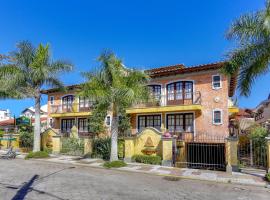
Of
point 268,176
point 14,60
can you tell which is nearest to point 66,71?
point 14,60

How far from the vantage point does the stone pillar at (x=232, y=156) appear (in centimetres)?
1329

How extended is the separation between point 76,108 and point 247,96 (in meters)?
21.5

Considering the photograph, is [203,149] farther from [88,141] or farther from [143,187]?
[143,187]

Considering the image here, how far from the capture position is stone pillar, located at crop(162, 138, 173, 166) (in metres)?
15.4

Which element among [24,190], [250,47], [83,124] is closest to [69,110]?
[83,124]

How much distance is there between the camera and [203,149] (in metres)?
19.3

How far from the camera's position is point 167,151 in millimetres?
15500

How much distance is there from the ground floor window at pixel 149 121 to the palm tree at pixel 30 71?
9113 mm

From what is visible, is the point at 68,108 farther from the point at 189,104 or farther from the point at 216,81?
the point at 216,81

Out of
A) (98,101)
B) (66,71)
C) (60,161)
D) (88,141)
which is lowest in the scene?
(60,161)

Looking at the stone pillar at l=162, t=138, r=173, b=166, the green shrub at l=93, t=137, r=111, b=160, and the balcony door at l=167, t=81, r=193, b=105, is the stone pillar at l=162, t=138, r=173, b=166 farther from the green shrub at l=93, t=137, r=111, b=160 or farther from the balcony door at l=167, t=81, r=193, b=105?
the balcony door at l=167, t=81, r=193, b=105

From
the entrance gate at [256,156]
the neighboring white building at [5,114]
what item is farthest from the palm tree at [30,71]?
the neighboring white building at [5,114]

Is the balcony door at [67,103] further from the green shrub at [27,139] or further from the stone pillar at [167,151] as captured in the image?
the stone pillar at [167,151]

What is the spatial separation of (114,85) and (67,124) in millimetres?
18152
